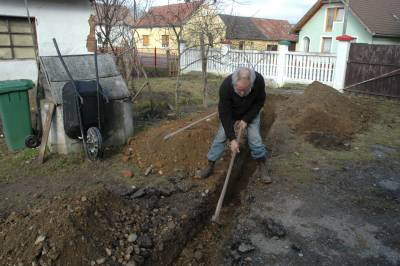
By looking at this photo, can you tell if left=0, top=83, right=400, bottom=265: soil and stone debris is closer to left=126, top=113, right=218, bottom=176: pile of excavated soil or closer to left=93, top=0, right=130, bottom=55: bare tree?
left=126, top=113, right=218, bottom=176: pile of excavated soil

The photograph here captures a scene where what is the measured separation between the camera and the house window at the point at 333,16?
90.3ft

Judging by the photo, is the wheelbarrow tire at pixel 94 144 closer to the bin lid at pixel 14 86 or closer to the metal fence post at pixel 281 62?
the bin lid at pixel 14 86

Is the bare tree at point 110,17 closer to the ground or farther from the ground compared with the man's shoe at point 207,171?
farther from the ground

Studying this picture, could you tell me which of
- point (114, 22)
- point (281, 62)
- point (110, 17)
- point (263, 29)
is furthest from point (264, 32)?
point (110, 17)

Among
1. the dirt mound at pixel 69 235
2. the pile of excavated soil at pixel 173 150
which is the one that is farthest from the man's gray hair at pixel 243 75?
the dirt mound at pixel 69 235

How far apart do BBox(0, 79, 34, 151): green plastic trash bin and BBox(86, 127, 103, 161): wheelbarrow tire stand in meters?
1.41

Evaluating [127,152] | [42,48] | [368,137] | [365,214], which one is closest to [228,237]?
[365,214]

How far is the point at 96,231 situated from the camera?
313 cm

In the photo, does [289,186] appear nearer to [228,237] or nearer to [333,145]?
[228,237]

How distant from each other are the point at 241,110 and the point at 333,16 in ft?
88.7

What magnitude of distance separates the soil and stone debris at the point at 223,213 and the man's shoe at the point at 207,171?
0.33ft

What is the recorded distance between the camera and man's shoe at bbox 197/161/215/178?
4.89 m

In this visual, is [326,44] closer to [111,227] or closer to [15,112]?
[15,112]

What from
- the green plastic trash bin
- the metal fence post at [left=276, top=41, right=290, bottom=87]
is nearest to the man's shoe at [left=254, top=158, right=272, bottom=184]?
the green plastic trash bin
